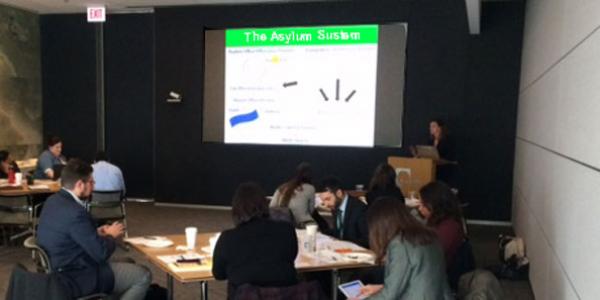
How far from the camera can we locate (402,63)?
7.77 m

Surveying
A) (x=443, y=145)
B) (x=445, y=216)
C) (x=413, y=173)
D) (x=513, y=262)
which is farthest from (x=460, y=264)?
(x=443, y=145)

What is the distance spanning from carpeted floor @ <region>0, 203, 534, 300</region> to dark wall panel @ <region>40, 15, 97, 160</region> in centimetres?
179

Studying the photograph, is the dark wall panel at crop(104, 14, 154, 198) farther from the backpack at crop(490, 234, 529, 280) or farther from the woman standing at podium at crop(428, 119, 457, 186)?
the backpack at crop(490, 234, 529, 280)

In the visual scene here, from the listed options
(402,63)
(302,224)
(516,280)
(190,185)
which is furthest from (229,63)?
(516,280)

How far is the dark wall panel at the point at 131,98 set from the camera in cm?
916

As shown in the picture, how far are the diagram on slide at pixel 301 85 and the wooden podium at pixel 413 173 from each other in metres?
1.43

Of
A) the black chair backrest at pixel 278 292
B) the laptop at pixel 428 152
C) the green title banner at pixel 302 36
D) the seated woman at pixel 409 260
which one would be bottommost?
the black chair backrest at pixel 278 292

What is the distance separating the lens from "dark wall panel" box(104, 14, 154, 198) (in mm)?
9164

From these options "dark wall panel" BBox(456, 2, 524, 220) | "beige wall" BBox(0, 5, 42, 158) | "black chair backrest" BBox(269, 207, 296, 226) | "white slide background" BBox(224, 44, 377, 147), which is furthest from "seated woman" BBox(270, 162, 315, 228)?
"beige wall" BBox(0, 5, 42, 158)

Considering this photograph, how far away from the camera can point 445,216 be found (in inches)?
132

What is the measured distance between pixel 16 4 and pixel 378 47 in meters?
6.22

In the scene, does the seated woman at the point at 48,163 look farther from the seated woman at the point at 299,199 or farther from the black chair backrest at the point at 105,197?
the seated woman at the point at 299,199

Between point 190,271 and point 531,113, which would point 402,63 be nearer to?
point 531,113

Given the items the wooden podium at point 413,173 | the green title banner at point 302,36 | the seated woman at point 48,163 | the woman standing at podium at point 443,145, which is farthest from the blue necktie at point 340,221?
the seated woman at point 48,163
